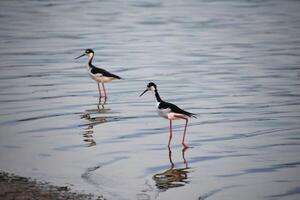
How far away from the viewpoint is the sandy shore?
9.19 metres

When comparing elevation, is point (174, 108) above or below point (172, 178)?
above

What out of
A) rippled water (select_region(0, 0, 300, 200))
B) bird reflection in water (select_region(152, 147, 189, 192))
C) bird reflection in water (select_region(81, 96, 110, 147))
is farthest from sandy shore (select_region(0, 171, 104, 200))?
bird reflection in water (select_region(81, 96, 110, 147))

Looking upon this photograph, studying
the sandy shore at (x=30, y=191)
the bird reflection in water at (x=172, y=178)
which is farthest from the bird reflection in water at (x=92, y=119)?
the sandy shore at (x=30, y=191)

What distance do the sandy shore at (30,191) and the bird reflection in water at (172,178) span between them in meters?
1.48

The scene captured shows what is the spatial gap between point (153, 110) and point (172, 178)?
19.9 ft

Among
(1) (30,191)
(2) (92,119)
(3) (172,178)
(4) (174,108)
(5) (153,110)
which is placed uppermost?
(1) (30,191)

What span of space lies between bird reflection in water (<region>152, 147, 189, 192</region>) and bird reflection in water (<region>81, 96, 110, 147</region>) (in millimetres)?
2378

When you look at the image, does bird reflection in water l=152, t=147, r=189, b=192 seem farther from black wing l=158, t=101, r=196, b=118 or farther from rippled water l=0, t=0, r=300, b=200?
black wing l=158, t=101, r=196, b=118

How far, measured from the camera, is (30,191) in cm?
952

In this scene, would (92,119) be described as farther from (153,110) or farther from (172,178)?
(172,178)

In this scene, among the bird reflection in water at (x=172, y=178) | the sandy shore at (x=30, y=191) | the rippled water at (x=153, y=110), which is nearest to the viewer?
the sandy shore at (x=30, y=191)

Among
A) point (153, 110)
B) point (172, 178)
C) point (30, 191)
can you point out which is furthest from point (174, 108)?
point (30, 191)

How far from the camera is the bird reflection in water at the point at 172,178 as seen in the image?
1105cm

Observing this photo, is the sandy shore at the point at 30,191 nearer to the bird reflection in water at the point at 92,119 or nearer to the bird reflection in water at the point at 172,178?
the bird reflection in water at the point at 172,178
